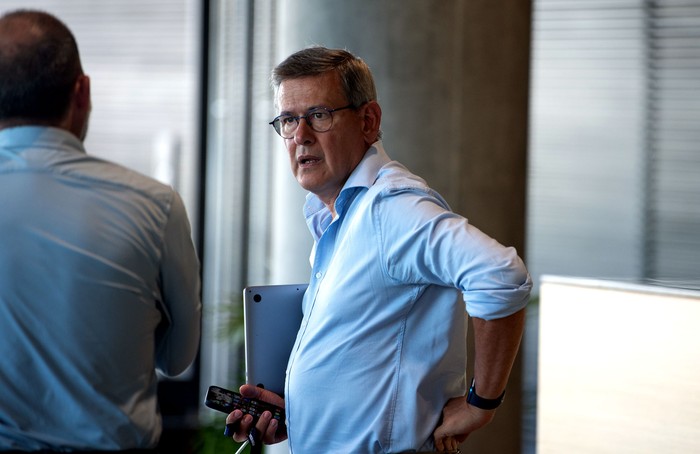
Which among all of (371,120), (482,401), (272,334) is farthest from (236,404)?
(371,120)

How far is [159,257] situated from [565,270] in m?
2.96

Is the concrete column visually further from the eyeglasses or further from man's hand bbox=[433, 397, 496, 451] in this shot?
man's hand bbox=[433, 397, 496, 451]

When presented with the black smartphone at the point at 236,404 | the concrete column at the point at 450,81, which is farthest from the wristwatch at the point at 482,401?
the concrete column at the point at 450,81

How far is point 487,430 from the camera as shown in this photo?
10.2 feet

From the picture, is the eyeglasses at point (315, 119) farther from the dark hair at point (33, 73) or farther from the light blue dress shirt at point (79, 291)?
the dark hair at point (33, 73)

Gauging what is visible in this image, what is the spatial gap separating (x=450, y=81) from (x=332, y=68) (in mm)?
1146

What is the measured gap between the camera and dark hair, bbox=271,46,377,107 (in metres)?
1.86

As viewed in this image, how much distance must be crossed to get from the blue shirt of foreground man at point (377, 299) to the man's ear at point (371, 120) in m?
0.01

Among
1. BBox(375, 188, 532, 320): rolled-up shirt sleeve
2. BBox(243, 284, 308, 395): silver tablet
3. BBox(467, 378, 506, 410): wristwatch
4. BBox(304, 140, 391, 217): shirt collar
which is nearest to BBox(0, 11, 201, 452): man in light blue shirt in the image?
BBox(243, 284, 308, 395): silver tablet

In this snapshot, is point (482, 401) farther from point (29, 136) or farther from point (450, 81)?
point (450, 81)

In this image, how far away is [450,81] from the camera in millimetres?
2947

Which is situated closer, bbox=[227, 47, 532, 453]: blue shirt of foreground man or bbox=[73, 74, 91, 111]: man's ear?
bbox=[227, 47, 532, 453]: blue shirt of foreground man

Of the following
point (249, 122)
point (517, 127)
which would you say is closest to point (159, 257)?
point (517, 127)

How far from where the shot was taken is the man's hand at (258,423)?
1.88 meters
